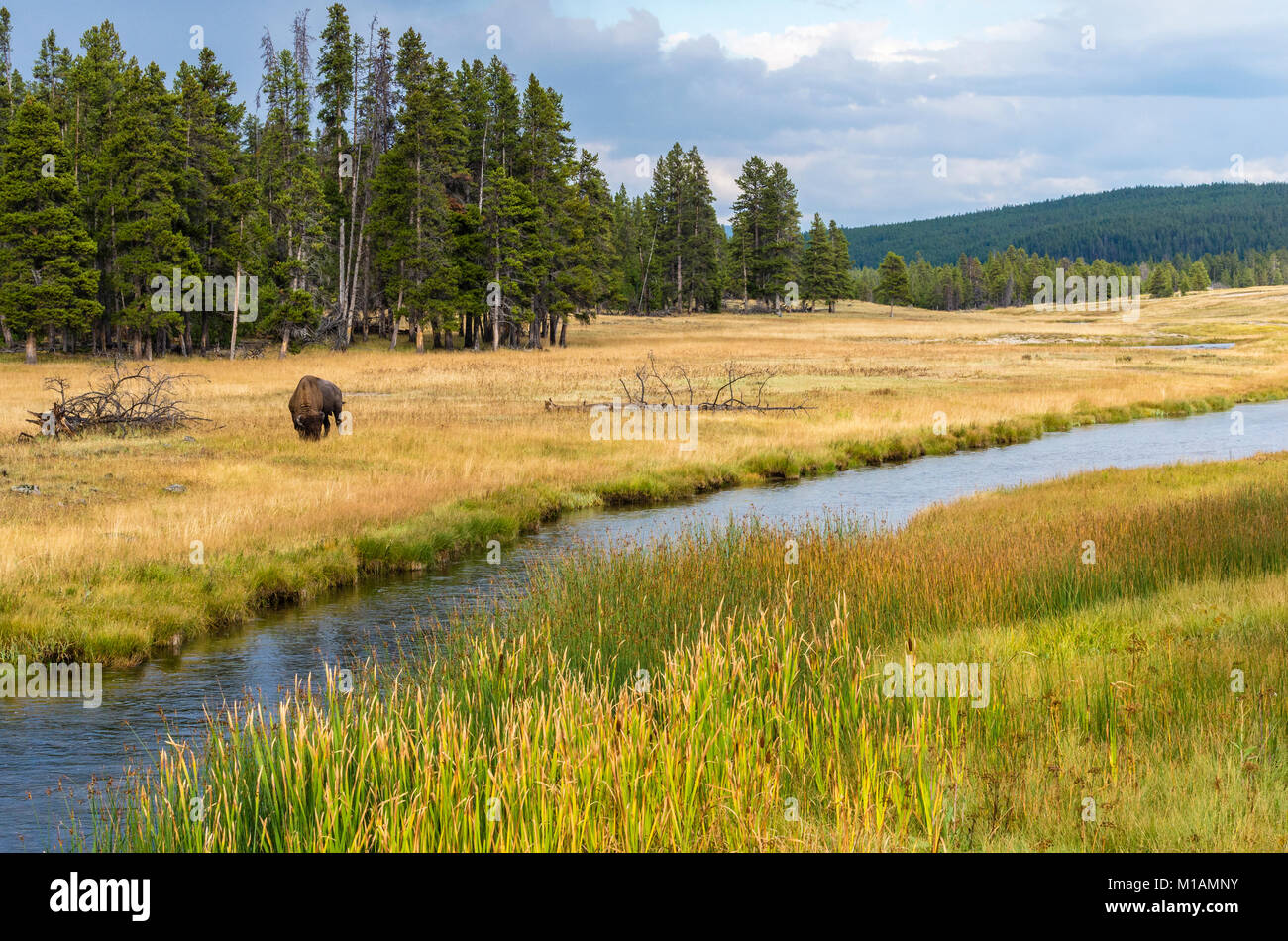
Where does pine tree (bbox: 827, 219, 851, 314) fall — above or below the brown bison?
above

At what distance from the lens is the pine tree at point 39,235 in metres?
48.8

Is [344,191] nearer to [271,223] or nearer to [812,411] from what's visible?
[271,223]

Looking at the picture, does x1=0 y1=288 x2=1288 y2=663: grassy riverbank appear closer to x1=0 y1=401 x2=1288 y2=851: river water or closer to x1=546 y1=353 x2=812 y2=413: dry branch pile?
x1=0 y1=401 x2=1288 y2=851: river water

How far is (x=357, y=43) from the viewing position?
6469 cm

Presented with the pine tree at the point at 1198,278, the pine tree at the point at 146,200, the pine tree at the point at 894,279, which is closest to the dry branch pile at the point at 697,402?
the pine tree at the point at 146,200

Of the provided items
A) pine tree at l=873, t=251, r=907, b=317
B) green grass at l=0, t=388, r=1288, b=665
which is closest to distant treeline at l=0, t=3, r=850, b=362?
green grass at l=0, t=388, r=1288, b=665

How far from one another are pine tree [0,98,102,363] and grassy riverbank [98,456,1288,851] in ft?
156

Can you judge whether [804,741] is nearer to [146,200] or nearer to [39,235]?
[39,235]

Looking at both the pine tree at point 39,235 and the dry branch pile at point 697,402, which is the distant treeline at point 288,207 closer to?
the pine tree at point 39,235

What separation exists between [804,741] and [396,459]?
1815 centimetres

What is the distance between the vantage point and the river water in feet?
28.7

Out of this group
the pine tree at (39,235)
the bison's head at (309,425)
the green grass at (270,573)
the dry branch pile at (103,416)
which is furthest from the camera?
the pine tree at (39,235)

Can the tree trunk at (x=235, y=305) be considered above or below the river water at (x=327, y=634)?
above

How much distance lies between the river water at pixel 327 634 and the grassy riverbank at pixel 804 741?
99 cm
